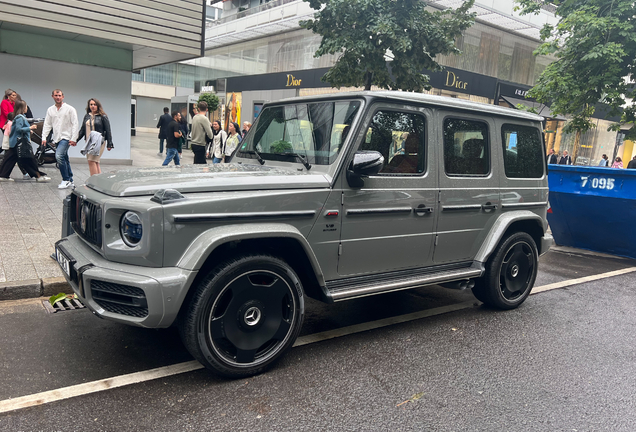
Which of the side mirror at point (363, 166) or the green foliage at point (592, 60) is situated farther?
the green foliage at point (592, 60)

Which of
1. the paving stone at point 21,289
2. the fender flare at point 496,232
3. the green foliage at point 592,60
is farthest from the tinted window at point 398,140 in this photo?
the green foliage at point 592,60

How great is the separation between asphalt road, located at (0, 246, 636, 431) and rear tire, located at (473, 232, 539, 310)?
229mm

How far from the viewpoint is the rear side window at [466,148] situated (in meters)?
4.33

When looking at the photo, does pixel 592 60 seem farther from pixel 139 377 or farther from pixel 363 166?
pixel 139 377

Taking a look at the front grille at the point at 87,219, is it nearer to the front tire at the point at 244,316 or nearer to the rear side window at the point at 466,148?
the front tire at the point at 244,316

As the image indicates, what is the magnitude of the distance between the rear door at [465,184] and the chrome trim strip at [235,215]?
4.76 feet

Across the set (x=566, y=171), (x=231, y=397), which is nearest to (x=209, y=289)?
(x=231, y=397)

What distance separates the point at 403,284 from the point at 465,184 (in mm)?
1133

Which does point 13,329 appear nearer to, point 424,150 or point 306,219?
point 306,219

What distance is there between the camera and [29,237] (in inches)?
236

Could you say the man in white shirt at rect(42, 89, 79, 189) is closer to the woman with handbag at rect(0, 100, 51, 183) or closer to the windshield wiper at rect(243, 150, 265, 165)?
the woman with handbag at rect(0, 100, 51, 183)

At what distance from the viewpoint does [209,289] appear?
9.95 ft

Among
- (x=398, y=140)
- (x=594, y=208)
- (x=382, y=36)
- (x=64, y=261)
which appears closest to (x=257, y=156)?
(x=398, y=140)

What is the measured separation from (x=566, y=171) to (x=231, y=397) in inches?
281
